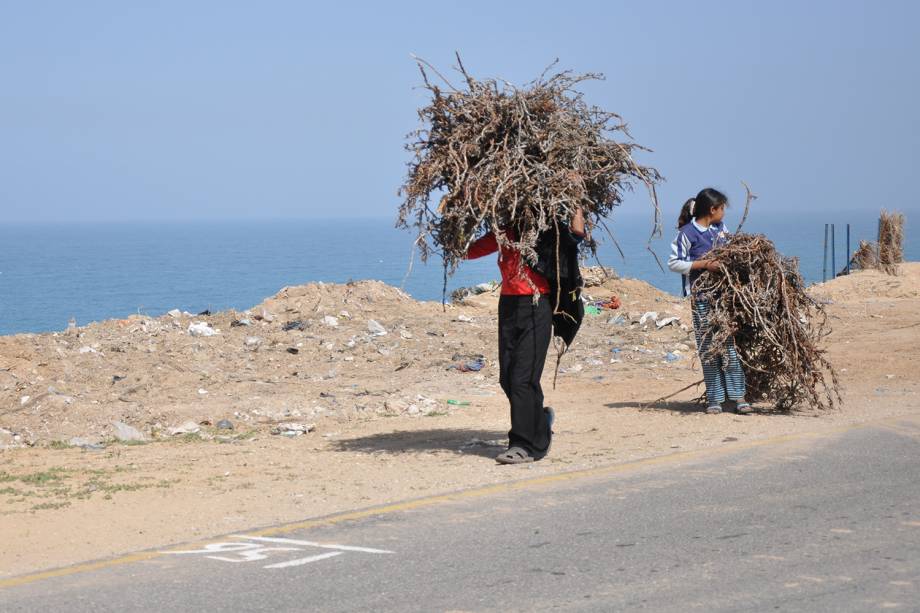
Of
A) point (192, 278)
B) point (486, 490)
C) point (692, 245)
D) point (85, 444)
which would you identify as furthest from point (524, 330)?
point (192, 278)

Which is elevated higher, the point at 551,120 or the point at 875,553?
the point at 551,120

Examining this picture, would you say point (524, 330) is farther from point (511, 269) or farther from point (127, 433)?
point (127, 433)

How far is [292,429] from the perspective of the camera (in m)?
12.0

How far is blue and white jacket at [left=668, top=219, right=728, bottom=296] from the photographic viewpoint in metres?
11.3

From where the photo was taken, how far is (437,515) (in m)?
7.69

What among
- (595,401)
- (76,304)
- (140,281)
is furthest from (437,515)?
(140,281)

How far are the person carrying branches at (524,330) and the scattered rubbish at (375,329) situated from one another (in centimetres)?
907

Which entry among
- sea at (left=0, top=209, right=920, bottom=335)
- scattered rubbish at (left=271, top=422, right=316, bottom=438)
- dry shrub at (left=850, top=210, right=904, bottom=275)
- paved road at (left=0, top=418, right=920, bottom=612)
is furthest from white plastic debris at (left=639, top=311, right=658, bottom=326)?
dry shrub at (left=850, top=210, right=904, bottom=275)

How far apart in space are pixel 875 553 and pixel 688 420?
15.4 ft

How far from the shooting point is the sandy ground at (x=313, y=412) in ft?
27.1

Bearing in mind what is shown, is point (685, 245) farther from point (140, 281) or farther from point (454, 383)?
point (140, 281)

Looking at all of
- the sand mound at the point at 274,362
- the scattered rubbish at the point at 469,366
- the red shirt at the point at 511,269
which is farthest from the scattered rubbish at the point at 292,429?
the scattered rubbish at the point at 469,366

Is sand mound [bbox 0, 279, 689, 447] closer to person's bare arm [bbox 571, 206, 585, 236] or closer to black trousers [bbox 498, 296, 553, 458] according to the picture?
black trousers [bbox 498, 296, 553, 458]

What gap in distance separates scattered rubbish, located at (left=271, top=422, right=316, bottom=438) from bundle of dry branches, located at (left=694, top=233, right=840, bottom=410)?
3.81 metres
